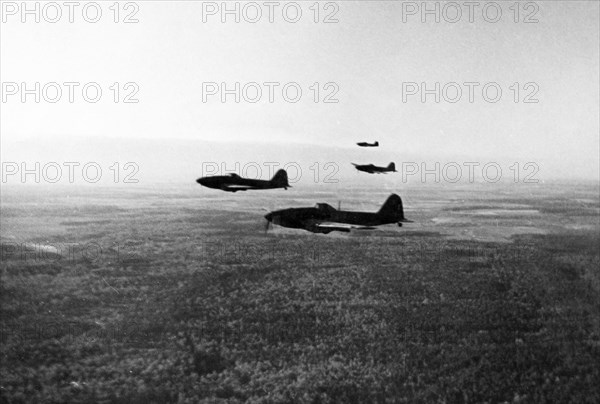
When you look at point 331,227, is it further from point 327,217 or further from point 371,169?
point 327,217

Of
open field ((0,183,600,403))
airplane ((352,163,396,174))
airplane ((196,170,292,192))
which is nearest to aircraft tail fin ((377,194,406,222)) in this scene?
airplane ((352,163,396,174))

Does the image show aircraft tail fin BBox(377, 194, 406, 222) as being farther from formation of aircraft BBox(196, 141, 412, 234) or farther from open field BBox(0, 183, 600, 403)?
open field BBox(0, 183, 600, 403)

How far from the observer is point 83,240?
164500mm

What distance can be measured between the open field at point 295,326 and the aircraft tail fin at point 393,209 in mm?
35546

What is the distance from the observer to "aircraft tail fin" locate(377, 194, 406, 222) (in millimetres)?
29312

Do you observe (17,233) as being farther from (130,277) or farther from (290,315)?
(290,315)

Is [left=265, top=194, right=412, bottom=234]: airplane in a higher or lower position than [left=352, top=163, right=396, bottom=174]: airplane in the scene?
lower

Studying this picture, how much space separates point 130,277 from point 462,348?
278ft

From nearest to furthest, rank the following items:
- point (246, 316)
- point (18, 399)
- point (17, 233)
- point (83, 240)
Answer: point (18, 399)
point (246, 316)
point (83, 240)
point (17, 233)

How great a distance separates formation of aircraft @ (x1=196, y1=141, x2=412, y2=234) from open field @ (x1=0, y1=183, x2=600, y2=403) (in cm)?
3602

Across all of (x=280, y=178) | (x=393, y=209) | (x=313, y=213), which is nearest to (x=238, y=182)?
(x=280, y=178)

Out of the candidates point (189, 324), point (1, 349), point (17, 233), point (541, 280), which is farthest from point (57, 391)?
point (17, 233)

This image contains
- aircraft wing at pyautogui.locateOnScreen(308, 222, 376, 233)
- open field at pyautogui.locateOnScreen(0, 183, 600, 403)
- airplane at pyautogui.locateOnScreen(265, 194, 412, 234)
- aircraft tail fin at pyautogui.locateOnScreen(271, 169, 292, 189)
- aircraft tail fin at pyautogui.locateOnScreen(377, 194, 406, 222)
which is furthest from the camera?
open field at pyautogui.locateOnScreen(0, 183, 600, 403)

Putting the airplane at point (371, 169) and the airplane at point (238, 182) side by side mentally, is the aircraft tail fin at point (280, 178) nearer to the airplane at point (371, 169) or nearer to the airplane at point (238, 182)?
the airplane at point (238, 182)
